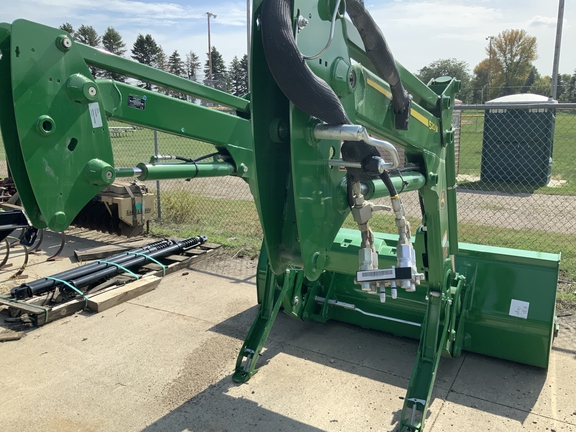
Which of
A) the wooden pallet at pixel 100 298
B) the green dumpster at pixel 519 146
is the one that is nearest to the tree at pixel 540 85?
the green dumpster at pixel 519 146

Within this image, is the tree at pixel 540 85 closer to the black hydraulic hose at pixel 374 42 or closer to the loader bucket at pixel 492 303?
the loader bucket at pixel 492 303

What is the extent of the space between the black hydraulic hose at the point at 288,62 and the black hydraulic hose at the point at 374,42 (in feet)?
1.66

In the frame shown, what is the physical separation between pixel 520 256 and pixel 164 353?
9.81ft

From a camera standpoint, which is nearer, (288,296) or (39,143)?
(39,143)

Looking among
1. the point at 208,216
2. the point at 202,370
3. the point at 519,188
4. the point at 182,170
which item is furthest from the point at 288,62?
the point at 519,188

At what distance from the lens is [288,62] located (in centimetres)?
175

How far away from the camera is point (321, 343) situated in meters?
4.32

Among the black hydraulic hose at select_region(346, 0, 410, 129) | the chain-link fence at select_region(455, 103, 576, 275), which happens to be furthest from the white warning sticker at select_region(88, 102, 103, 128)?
the chain-link fence at select_region(455, 103, 576, 275)

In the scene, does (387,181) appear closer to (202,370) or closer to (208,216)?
(202,370)

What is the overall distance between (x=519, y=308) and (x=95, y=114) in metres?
3.26

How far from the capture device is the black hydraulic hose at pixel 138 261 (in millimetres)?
5307

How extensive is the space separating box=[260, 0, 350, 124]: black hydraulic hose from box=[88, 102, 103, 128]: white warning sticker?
1.07 metres

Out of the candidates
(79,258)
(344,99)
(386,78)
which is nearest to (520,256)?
(386,78)

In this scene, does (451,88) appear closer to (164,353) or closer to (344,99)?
(344,99)
